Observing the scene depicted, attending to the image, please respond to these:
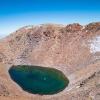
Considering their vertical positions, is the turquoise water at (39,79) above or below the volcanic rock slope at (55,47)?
below

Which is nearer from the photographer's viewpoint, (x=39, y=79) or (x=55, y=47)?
(x=39, y=79)

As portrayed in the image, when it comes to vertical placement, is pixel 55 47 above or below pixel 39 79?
above

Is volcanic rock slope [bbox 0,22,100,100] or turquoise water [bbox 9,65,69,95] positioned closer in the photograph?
turquoise water [bbox 9,65,69,95]

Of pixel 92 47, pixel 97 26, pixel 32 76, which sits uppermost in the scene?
pixel 97 26

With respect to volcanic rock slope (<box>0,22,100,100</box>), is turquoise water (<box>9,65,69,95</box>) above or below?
below

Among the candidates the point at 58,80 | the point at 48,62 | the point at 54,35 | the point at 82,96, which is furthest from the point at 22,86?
the point at 54,35

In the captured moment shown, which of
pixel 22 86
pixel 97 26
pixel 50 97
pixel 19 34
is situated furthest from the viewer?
pixel 19 34

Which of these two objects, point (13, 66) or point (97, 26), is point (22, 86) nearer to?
point (13, 66)

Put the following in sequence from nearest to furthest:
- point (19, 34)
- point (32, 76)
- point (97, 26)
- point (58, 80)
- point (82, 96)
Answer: point (82, 96), point (58, 80), point (32, 76), point (97, 26), point (19, 34)
